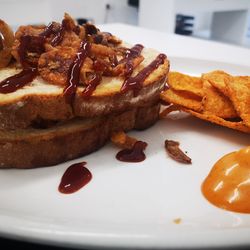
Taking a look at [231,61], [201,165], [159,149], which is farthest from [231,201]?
[231,61]

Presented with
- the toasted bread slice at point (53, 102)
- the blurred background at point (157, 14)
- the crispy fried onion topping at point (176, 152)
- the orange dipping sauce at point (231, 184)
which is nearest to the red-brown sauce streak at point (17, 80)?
the toasted bread slice at point (53, 102)

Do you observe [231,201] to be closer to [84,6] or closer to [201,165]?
[201,165]

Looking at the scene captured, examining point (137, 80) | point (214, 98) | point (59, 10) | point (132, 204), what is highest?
point (137, 80)

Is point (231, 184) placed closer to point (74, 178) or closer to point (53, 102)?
point (74, 178)

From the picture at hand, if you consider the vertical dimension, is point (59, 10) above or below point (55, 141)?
below

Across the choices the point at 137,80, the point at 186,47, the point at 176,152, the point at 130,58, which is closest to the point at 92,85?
the point at 137,80

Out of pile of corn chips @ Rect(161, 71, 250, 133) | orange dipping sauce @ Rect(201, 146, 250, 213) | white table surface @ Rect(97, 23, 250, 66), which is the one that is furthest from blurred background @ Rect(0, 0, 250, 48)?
orange dipping sauce @ Rect(201, 146, 250, 213)

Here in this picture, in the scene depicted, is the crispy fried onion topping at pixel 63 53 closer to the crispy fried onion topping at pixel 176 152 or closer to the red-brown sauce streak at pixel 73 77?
the red-brown sauce streak at pixel 73 77
